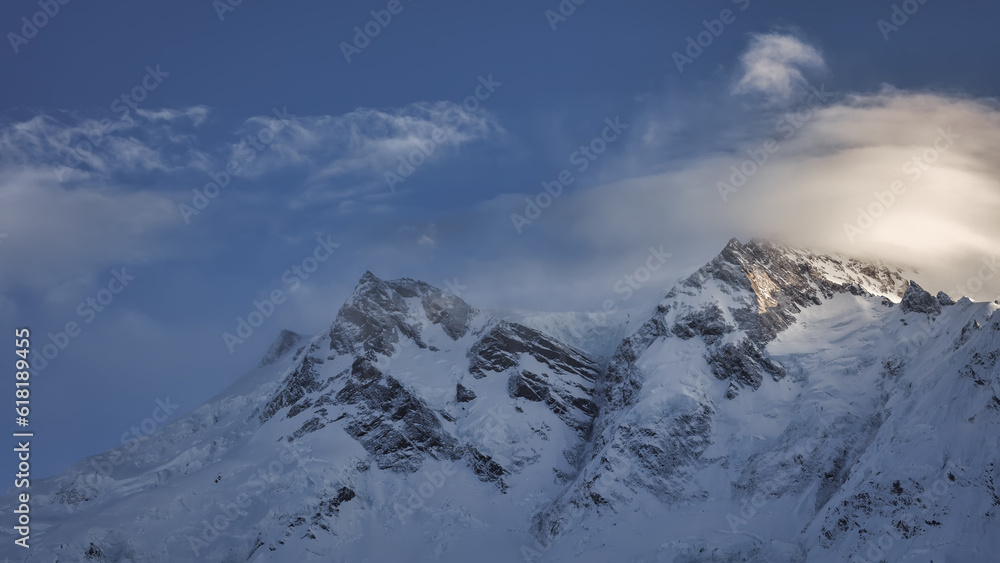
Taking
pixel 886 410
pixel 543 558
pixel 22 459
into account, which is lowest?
pixel 22 459

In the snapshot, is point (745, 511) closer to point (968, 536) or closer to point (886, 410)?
point (886, 410)

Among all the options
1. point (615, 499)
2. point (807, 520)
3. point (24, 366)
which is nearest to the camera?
point (24, 366)

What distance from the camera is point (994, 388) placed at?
156000mm

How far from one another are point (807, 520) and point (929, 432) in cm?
2741

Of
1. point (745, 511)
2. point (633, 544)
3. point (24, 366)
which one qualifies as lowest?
point (24, 366)

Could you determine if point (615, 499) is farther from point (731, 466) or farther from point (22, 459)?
point (22, 459)

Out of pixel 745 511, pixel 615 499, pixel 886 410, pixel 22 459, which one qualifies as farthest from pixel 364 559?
pixel 886 410

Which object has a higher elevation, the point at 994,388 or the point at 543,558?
the point at 994,388

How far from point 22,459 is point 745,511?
434 ft

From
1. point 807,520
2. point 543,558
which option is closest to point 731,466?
point 807,520

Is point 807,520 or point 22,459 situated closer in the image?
point 22,459

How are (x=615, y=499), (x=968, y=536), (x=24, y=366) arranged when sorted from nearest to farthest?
(x=24, y=366) < (x=968, y=536) < (x=615, y=499)

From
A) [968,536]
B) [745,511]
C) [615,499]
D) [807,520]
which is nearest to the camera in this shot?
[968,536]

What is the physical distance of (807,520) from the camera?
17125cm
